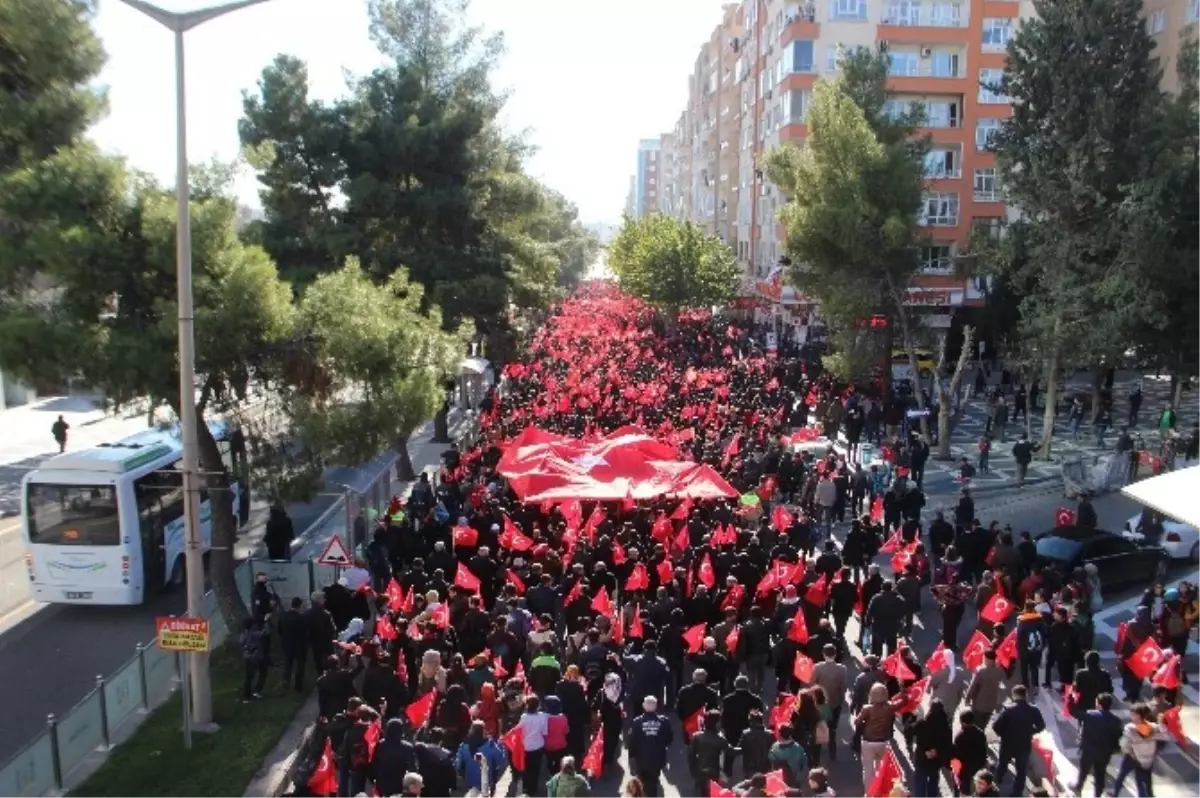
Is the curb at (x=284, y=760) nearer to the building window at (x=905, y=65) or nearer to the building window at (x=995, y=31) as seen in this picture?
the building window at (x=905, y=65)

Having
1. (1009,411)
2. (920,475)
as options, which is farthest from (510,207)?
(1009,411)

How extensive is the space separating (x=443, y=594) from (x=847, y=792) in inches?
224

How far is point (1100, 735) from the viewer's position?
10039mm

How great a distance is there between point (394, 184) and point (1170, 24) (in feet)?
99.2

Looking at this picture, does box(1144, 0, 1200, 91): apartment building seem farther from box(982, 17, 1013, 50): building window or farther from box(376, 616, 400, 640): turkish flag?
box(376, 616, 400, 640): turkish flag

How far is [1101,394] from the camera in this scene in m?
32.6

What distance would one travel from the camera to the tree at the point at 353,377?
13898mm

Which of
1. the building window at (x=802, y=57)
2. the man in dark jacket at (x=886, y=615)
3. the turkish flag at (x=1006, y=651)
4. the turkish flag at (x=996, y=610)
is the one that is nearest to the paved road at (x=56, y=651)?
the man in dark jacket at (x=886, y=615)

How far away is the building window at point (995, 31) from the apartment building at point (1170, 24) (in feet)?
28.8

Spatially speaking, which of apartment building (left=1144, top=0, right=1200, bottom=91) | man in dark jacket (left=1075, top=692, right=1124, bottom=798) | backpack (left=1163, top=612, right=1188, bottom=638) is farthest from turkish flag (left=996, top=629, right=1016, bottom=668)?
apartment building (left=1144, top=0, right=1200, bottom=91)

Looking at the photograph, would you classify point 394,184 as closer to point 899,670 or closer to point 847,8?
point 899,670

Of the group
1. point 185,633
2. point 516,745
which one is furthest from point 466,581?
point 516,745

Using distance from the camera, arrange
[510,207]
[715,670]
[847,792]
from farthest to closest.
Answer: [510,207]
[715,670]
[847,792]

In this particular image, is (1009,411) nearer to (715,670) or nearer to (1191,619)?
(1191,619)
